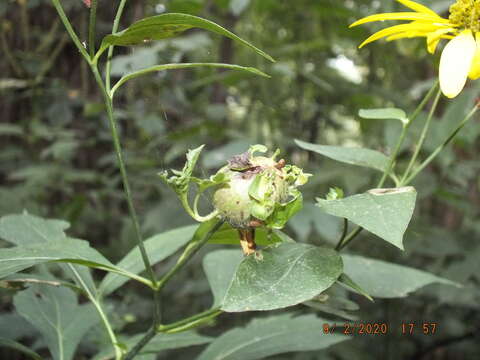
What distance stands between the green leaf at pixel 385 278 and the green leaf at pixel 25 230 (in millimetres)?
375

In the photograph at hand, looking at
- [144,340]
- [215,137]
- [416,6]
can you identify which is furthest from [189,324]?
[215,137]

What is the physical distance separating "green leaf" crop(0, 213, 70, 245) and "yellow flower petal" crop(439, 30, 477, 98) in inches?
17.2

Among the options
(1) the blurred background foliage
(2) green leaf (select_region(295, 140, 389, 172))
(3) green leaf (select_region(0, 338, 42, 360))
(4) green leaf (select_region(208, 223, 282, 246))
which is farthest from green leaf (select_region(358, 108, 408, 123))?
(1) the blurred background foliage

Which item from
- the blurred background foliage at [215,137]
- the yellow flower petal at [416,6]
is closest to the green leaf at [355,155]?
the yellow flower petal at [416,6]

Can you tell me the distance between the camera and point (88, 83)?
199cm

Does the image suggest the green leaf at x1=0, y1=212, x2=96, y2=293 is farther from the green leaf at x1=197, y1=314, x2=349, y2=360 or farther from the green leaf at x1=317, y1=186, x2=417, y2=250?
the green leaf at x1=317, y1=186, x2=417, y2=250

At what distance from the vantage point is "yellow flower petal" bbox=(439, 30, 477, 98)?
454mm

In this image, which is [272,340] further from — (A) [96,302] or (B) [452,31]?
(B) [452,31]

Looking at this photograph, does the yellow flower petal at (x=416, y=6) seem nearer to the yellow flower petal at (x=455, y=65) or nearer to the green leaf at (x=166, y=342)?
the yellow flower petal at (x=455, y=65)

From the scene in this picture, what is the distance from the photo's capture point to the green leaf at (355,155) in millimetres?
567

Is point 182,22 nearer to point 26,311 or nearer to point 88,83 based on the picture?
point 26,311

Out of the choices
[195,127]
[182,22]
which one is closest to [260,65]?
[195,127]

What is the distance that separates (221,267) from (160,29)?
385mm

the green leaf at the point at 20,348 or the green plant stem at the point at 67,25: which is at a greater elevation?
the green plant stem at the point at 67,25
